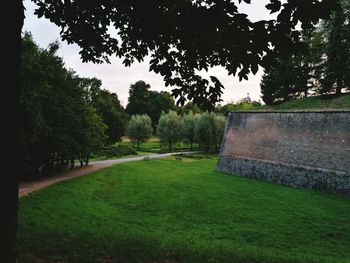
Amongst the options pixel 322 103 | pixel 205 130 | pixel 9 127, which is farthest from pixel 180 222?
pixel 205 130

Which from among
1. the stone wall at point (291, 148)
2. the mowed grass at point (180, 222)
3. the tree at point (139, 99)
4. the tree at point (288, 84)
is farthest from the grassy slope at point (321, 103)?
the tree at point (139, 99)

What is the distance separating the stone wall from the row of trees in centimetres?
1854

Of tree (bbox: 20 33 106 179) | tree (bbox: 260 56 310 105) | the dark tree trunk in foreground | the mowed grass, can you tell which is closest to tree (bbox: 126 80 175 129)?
tree (bbox: 260 56 310 105)

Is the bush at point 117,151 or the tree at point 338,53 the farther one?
the bush at point 117,151

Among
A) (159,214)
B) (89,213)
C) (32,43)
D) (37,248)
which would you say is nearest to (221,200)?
(159,214)

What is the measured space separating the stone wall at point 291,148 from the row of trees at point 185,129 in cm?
1854

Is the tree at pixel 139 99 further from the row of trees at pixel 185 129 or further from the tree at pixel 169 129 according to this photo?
the tree at pixel 169 129

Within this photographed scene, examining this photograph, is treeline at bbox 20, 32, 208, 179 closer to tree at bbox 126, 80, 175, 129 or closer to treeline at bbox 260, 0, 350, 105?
treeline at bbox 260, 0, 350, 105

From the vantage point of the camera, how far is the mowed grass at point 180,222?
7.25 metres

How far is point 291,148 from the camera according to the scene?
73.4ft

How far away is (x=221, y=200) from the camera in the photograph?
16.8m

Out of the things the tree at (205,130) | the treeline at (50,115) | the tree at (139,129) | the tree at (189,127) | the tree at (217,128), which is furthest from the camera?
the tree at (189,127)

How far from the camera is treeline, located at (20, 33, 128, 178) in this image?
17.2 meters

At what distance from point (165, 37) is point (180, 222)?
9212mm
